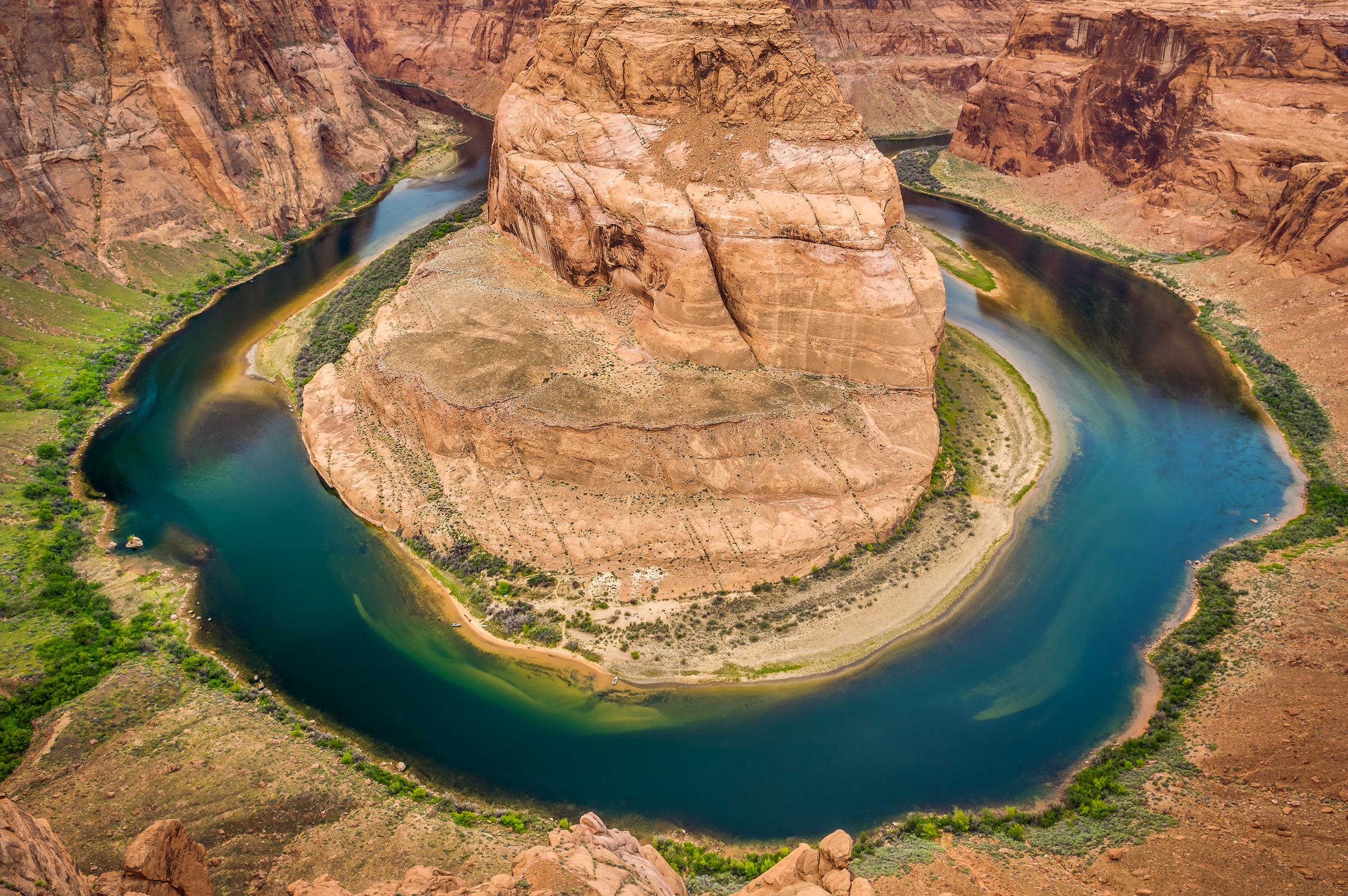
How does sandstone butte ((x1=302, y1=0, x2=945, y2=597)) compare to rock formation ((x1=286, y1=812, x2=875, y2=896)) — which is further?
sandstone butte ((x1=302, y1=0, x2=945, y2=597))

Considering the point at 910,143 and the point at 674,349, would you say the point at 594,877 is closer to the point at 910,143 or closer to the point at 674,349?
the point at 674,349

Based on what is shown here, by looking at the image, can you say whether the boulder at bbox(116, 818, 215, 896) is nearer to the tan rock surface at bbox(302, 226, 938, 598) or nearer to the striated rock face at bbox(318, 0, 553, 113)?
the tan rock surface at bbox(302, 226, 938, 598)

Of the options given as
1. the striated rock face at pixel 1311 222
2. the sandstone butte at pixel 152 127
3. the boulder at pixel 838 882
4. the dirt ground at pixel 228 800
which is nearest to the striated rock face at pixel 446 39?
the sandstone butte at pixel 152 127

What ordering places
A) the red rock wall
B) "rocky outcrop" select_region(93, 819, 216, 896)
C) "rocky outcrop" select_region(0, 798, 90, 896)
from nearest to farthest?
"rocky outcrop" select_region(0, 798, 90, 896), "rocky outcrop" select_region(93, 819, 216, 896), the red rock wall

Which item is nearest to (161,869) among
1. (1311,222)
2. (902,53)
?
(1311,222)

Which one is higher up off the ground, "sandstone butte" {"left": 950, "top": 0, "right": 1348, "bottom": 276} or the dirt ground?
"sandstone butte" {"left": 950, "top": 0, "right": 1348, "bottom": 276}

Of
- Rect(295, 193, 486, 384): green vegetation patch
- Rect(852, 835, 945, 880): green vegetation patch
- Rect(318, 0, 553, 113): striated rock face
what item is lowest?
Rect(852, 835, 945, 880): green vegetation patch

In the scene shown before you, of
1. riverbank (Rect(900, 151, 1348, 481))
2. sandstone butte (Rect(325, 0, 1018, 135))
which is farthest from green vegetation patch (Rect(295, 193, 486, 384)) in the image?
riverbank (Rect(900, 151, 1348, 481))
